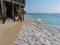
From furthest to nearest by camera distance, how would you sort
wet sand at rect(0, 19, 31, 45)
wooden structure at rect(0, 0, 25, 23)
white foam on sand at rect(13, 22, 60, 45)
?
wooden structure at rect(0, 0, 25, 23)
white foam on sand at rect(13, 22, 60, 45)
wet sand at rect(0, 19, 31, 45)

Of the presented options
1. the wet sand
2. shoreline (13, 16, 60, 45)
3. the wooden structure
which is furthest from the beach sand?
the wooden structure

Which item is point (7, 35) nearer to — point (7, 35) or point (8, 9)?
point (7, 35)

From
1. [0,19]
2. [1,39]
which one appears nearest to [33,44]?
[1,39]

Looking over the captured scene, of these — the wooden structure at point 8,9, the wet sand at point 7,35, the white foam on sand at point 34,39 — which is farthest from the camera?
the wooden structure at point 8,9

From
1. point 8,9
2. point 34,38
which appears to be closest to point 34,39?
point 34,38

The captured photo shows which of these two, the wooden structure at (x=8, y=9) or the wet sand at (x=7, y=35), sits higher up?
the wooden structure at (x=8, y=9)

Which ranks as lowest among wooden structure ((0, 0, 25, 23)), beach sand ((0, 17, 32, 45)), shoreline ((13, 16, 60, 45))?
shoreline ((13, 16, 60, 45))

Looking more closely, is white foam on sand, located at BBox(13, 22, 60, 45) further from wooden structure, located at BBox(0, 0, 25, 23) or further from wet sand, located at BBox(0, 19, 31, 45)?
wooden structure, located at BBox(0, 0, 25, 23)

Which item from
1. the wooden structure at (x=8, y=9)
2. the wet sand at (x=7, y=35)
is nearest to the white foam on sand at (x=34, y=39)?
the wet sand at (x=7, y=35)

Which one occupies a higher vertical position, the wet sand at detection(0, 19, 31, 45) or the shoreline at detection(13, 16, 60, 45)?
the wet sand at detection(0, 19, 31, 45)

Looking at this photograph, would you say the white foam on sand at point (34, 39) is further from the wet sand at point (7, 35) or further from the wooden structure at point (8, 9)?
the wooden structure at point (8, 9)

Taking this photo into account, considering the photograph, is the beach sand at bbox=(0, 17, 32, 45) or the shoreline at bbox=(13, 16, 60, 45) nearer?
the beach sand at bbox=(0, 17, 32, 45)

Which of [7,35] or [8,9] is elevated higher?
[8,9]

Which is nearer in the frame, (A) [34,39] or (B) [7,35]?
(B) [7,35]
